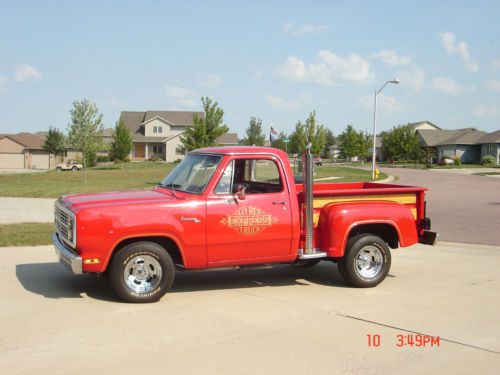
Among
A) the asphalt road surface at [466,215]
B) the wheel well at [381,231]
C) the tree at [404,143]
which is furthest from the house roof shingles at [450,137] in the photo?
the wheel well at [381,231]

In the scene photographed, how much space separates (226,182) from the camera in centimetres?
704

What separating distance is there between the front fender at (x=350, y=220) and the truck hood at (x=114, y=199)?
6.77ft

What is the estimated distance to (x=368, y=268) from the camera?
775 cm

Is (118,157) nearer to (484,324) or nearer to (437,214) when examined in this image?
(437,214)

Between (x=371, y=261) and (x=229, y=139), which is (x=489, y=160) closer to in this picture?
(x=229, y=139)

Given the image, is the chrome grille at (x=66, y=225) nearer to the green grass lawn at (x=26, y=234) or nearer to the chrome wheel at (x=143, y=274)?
the chrome wheel at (x=143, y=274)

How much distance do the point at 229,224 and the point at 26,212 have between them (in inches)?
482

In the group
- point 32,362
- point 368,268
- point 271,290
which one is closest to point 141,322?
point 32,362

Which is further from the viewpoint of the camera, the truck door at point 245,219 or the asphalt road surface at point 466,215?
the asphalt road surface at point 466,215

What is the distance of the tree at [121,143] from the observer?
2584 inches

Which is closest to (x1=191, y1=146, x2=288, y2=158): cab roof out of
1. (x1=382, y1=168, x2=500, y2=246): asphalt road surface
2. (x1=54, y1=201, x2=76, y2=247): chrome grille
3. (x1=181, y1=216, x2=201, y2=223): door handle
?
(x1=181, y1=216, x2=201, y2=223): door handle

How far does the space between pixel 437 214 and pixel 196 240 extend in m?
12.8

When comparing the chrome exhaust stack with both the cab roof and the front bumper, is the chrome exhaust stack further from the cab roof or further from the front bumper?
the front bumper

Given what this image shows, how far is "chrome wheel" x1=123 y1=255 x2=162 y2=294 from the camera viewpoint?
6.60 metres
